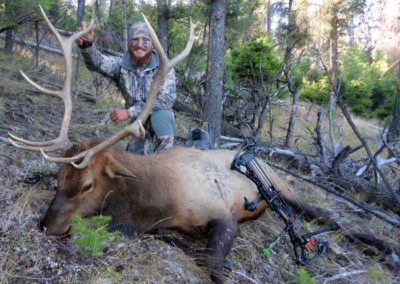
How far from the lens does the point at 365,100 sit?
60.5 feet

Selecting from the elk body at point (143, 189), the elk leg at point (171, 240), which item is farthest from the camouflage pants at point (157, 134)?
the elk leg at point (171, 240)

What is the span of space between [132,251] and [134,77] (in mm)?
2110

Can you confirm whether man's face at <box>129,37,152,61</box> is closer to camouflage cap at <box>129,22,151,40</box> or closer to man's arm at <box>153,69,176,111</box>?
camouflage cap at <box>129,22,151,40</box>

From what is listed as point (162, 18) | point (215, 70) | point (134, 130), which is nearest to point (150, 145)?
point (134, 130)

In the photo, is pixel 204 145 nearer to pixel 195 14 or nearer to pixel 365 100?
pixel 195 14

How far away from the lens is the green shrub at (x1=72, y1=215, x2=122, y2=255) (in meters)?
2.83

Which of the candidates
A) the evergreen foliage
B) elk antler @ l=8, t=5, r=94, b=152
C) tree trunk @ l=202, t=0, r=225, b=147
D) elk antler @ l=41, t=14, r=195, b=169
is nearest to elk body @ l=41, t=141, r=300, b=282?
elk antler @ l=41, t=14, r=195, b=169

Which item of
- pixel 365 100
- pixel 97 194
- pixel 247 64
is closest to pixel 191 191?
pixel 97 194

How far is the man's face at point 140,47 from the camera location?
14.7 ft

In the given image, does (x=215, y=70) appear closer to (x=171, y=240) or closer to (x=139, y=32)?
(x=139, y=32)

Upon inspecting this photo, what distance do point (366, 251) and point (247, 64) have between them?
5.71m

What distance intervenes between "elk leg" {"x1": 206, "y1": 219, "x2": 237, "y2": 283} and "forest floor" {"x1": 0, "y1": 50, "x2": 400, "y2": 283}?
8 cm

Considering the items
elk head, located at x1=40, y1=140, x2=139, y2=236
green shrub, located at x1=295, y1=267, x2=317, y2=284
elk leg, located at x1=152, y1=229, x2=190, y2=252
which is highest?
elk head, located at x1=40, y1=140, x2=139, y2=236

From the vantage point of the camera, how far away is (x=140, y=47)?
450cm
